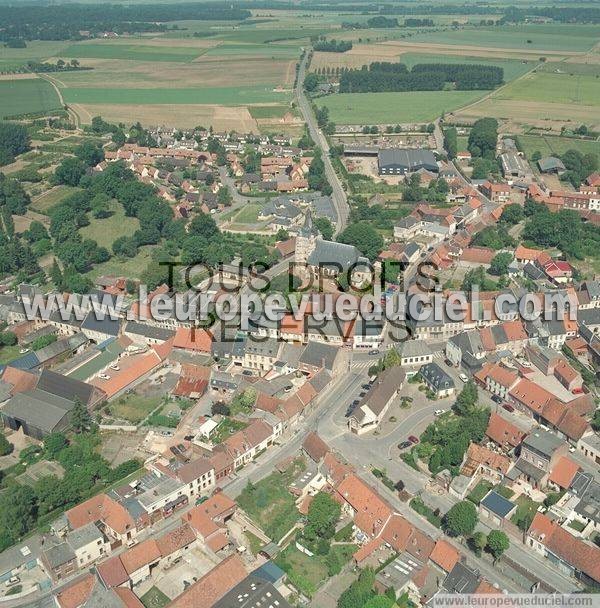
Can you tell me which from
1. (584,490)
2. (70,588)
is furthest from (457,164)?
(70,588)

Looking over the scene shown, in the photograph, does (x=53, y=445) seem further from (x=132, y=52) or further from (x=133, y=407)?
(x=132, y=52)

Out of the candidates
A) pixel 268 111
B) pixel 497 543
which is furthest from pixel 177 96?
pixel 497 543

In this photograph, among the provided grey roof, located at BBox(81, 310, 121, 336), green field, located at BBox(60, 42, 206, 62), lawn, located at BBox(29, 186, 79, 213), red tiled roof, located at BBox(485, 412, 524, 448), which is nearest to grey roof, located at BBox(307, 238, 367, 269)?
grey roof, located at BBox(81, 310, 121, 336)

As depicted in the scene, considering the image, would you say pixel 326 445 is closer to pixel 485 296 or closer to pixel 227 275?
pixel 485 296

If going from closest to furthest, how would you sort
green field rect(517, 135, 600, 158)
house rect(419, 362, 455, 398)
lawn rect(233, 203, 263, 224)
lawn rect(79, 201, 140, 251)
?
house rect(419, 362, 455, 398)
lawn rect(79, 201, 140, 251)
lawn rect(233, 203, 263, 224)
green field rect(517, 135, 600, 158)

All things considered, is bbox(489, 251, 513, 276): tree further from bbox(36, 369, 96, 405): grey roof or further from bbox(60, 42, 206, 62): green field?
bbox(60, 42, 206, 62): green field

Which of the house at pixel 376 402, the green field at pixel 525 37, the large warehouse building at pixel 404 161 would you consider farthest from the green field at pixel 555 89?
the house at pixel 376 402
